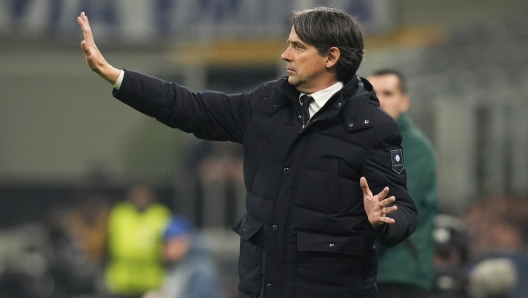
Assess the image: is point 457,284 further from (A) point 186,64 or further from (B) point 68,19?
(A) point 186,64

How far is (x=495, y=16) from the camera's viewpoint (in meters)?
23.4

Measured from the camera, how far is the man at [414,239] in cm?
589

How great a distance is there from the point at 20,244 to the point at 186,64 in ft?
24.6

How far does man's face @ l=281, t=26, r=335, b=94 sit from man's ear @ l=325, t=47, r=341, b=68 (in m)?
0.01

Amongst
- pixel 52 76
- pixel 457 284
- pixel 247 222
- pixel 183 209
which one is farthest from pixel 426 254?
pixel 52 76

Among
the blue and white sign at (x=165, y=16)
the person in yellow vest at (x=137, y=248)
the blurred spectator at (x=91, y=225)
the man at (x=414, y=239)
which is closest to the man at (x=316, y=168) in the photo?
the man at (x=414, y=239)

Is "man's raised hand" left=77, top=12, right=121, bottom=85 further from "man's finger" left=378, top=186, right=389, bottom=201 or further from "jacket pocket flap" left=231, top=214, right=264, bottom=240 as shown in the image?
"man's finger" left=378, top=186, right=389, bottom=201

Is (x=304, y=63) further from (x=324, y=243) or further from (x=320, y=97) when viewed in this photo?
(x=324, y=243)

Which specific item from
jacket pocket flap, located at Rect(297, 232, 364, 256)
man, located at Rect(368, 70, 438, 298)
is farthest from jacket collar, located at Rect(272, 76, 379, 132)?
man, located at Rect(368, 70, 438, 298)

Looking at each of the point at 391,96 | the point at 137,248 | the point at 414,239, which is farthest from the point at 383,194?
the point at 137,248

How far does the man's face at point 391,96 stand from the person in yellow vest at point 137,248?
20.1ft

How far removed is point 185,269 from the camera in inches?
358

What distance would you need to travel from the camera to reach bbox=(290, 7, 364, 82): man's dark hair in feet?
14.0

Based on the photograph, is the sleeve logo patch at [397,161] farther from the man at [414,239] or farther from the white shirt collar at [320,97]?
the man at [414,239]
